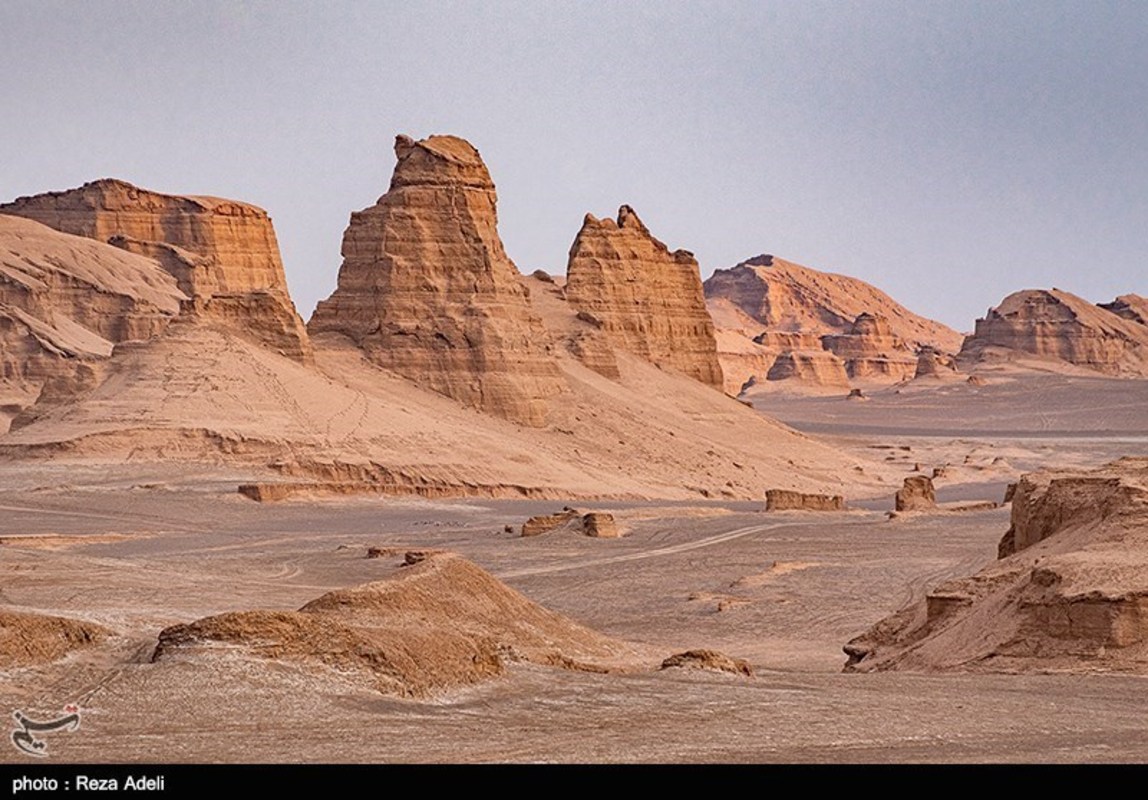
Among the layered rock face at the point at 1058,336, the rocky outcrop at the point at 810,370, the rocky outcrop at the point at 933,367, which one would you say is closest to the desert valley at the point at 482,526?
the rocky outcrop at the point at 933,367

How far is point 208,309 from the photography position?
63062 millimetres

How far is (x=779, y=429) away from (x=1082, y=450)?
26.6 meters

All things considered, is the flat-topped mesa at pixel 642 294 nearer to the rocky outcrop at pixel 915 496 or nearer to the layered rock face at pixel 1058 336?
the rocky outcrop at pixel 915 496

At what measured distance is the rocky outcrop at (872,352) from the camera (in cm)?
18500

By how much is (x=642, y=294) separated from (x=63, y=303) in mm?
32800

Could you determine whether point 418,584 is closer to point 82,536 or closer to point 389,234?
point 82,536

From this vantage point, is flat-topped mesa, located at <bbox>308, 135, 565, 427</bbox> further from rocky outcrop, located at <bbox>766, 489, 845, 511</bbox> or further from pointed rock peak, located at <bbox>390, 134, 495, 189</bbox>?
rocky outcrop, located at <bbox>766, 489, 845, 511</bbox>

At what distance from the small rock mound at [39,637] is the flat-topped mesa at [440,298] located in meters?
49.0

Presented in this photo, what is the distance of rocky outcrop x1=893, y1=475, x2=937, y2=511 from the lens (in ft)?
162

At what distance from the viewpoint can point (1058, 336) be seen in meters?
162

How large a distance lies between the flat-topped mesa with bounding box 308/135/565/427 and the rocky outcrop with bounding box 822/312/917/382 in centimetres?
11681

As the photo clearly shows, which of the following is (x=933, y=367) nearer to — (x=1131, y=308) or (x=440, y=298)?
(x=1131, y=308)

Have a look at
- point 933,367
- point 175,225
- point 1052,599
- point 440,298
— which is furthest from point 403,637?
point 933,367
